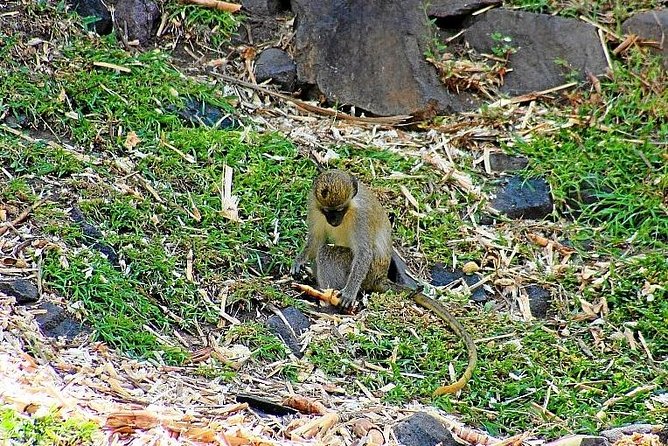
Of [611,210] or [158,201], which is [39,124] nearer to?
[158,201]

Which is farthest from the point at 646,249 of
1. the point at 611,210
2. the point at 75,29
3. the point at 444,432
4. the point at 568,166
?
the point at 75,29

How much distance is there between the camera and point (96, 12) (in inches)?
373

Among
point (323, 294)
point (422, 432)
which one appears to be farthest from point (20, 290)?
point (422, 432)

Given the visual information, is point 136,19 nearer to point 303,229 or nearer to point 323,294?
point 303,229

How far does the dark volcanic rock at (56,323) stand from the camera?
613cm

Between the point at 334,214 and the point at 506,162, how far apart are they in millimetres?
2306

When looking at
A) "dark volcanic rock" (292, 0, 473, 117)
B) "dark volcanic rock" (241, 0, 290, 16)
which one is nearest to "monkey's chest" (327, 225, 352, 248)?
"dark volcanic rock" (292, 0, 473, 117)

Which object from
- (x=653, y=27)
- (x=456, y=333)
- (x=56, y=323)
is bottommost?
(x=456, y=333)

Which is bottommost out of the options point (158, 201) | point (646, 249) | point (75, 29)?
point (646, 249)

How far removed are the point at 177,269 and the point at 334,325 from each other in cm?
115

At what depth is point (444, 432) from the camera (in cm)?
536

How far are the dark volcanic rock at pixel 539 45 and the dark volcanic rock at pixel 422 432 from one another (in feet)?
16.6

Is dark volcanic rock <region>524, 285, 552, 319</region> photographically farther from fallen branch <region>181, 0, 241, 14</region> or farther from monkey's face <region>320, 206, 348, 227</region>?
fallen branch <region>181, 0, 241, 14</region>

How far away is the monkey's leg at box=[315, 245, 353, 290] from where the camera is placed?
7.76m
